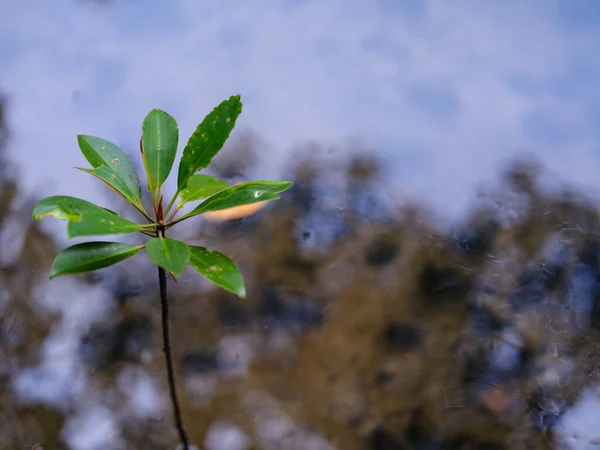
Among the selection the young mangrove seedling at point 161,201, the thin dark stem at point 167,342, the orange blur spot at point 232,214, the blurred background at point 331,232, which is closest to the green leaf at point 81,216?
the young mangrove seedling at point 161,201

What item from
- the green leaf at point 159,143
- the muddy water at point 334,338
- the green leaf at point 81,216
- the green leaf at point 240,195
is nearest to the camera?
the green leaf at point 81,216

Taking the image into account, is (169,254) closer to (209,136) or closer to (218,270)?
(218,270)

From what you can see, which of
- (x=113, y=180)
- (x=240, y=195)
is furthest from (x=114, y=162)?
(x=240, y=195)

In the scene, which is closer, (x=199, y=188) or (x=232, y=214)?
(x=199, y=188)

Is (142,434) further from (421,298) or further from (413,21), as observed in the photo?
(413,21)

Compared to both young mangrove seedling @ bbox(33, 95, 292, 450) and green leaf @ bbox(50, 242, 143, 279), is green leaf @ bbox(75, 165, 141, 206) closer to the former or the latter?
young mangrove seedling @ bbox(33, 95, 292, 450)

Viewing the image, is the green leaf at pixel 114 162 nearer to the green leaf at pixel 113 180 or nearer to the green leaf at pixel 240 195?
the green leaf at pixel 113 180

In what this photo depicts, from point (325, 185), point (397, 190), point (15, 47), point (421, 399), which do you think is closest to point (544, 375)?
point (421, 399)
